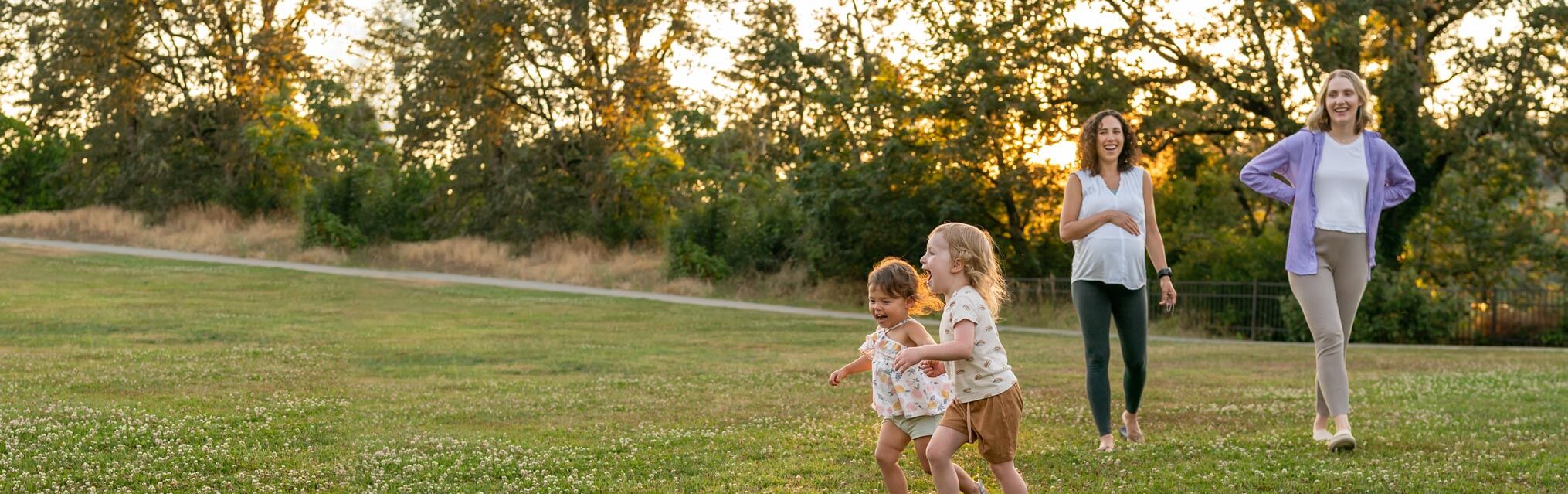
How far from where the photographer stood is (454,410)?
9266mm

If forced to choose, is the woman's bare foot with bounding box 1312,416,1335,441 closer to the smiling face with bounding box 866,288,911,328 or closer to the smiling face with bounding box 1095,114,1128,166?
the smiling face with bounding box 1095,114,1128,166

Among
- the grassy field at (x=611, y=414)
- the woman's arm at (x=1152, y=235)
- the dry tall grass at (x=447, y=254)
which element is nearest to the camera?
the grassy field at (x=611, y=414)

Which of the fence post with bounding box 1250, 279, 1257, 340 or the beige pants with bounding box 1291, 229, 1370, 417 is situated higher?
the beige pants with bounding box 1291, 229, 1370, 417

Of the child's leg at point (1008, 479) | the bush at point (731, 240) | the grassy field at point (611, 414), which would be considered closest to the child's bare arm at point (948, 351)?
the child's leg at point (1008, 479)

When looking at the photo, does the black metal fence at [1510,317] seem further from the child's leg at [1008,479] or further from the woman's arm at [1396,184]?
the child's leg at [1008,479]

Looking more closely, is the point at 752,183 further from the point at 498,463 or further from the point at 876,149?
the point at 498,463

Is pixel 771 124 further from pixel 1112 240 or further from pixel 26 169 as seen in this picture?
pixel 1112 240

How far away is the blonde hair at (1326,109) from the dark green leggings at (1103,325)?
133 cm

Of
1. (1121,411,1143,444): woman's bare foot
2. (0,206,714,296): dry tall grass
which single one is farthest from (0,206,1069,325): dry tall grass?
(1121,411,1143,444): woman's bare foot

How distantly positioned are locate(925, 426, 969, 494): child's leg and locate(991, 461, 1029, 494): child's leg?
0.19 meters

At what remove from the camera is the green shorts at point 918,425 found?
520 centimetres

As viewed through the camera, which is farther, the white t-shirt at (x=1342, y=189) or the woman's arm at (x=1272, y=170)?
the woman's arm at (x=1272, y=170)

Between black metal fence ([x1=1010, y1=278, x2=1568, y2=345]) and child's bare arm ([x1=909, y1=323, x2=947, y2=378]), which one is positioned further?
black metal fence ([x1=1010, y1=278, x2=1568, y2=345])

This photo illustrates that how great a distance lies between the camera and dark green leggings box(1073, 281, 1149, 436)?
7.14 meters
